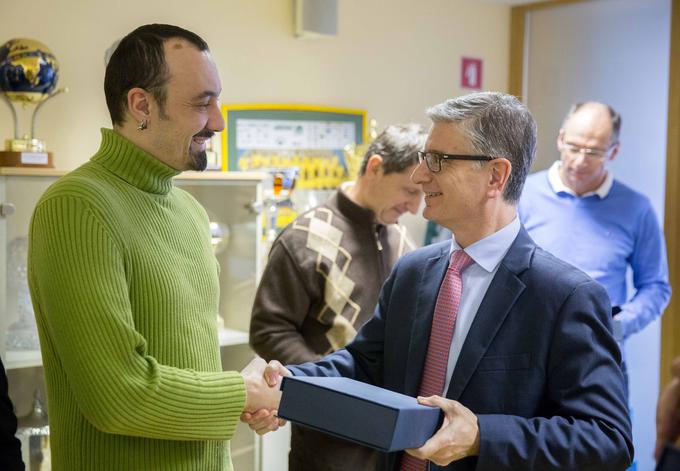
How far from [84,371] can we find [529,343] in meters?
0.80

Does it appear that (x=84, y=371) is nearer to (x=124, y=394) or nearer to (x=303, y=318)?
(x=124, y=394)

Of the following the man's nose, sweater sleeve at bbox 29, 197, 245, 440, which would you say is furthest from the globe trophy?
the man's nose

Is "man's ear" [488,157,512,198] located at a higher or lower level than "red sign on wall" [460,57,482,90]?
lower

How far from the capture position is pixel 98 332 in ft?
4.84

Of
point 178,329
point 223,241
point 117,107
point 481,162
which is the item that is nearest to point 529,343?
point 481,162

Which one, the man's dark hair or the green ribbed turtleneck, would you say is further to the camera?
the man's dark hair

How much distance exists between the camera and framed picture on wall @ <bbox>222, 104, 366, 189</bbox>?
3666 millimetres

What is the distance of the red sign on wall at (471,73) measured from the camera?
14.8 ft

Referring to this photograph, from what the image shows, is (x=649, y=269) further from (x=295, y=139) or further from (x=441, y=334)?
(x=441, y=334)

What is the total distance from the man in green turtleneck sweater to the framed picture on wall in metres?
1.83

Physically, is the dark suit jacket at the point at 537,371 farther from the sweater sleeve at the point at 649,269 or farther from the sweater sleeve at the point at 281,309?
the sweater sleeve at the point at 649,269

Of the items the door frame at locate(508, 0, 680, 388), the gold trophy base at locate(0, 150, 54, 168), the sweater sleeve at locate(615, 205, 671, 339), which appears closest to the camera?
the gold trophy base at locate(0, 150, 54, 168)

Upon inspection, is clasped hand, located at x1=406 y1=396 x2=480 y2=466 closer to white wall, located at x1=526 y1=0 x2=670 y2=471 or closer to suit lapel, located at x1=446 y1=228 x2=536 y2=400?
suit lapel, located at x1=446 y1=228 x2=536 y2=400

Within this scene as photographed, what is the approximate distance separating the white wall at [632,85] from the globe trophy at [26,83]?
2.73 m
